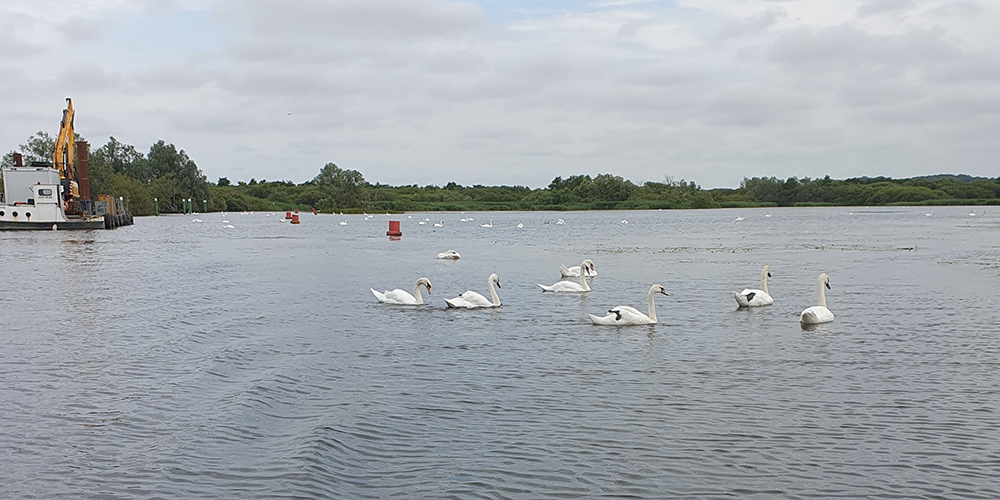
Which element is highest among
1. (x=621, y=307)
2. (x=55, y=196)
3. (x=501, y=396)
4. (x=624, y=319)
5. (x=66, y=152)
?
(x=66, y=152)

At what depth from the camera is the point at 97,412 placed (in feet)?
29.7

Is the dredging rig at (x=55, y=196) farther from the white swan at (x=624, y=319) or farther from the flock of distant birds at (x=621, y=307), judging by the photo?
the white swan at (x=624, y=319)

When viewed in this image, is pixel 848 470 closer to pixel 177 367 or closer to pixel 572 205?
pixel 177 367

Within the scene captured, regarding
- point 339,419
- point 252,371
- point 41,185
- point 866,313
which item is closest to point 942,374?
point 866,313

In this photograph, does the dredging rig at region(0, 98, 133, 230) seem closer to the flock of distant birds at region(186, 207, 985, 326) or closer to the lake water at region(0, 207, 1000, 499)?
the lake water at region(0, 207, 1000, 499)

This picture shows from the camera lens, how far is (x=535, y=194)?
160625mm

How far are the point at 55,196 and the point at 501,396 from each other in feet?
190

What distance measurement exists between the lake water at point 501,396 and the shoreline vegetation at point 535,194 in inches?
4216

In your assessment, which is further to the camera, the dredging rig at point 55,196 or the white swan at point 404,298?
the dredging rig at point 55,196

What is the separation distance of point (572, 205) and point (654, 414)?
134924 millimetres

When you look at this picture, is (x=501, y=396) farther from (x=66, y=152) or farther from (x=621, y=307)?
(x=66, y=152)

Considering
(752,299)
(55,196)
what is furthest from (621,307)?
(55,196)

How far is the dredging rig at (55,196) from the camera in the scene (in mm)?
57625

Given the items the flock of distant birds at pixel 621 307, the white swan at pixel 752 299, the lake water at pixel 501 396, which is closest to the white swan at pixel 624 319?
the flock of distant birds at pixel 621 307
